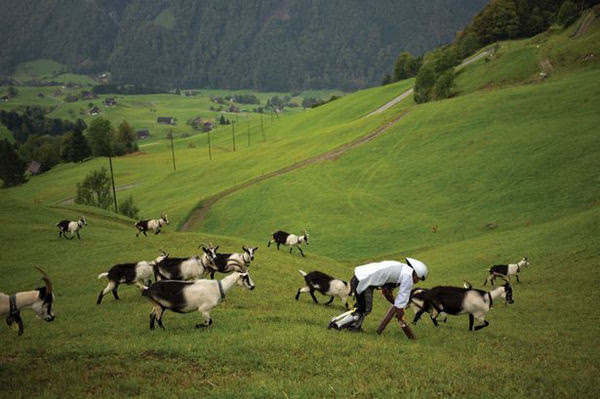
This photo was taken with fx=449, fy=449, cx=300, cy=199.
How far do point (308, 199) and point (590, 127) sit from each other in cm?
4171

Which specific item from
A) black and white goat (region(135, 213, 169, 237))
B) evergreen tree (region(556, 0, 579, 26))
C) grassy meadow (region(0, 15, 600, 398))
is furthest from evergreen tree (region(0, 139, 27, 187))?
evergreen tree (region(556, 0, 579, 26))

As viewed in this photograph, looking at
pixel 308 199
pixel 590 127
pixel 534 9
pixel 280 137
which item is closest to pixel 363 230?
pixel 308 199

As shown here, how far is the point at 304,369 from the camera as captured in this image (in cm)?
1227

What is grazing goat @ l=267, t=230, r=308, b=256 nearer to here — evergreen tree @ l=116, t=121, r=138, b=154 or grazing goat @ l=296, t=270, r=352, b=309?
grazing goat @ l=296, t=270, r=352, b=309

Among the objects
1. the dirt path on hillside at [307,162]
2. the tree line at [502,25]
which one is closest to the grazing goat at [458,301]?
the dirt path on hillside at [307,162]

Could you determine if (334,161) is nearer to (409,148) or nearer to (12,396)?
(409,148)

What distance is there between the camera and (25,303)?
51.6 feet

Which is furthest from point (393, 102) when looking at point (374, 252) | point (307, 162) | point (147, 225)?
point (147, 225)

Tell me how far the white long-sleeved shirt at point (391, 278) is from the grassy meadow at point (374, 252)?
1.56 metres

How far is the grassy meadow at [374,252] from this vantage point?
39.3 feet

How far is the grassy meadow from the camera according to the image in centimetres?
1198

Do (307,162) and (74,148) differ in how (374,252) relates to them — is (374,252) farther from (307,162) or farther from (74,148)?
(74,148)

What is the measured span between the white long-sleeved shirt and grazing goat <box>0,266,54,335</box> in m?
A: 10.5

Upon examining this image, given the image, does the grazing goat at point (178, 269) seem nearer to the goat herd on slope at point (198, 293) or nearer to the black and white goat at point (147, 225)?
the goat herd on slope at point (198, 293)
